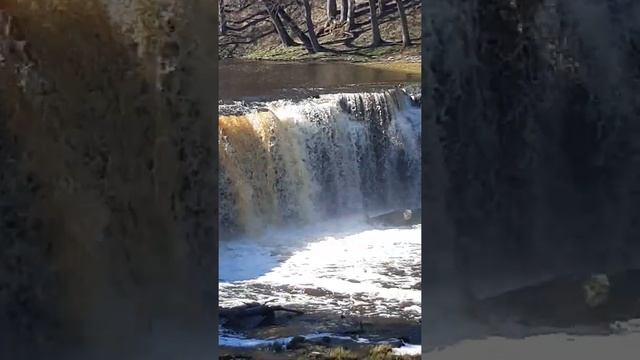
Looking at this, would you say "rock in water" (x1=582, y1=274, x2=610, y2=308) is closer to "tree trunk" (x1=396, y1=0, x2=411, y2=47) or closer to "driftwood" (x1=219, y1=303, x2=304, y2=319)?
"driftwood" (x1=219, y1=303, x2=304, y2=319)

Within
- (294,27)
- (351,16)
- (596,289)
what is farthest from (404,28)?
(596,289)

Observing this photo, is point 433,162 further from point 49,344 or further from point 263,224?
point 263,224

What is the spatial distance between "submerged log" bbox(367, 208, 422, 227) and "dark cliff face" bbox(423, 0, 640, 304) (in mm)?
12083

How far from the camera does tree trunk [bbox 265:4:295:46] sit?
2923cm

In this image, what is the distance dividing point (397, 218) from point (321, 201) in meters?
1.26

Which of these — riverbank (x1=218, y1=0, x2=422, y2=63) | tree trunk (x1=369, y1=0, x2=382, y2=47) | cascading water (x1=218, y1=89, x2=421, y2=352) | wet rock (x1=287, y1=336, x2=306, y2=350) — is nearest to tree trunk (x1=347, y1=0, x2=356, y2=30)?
riverbank (x1=218, y1=0, x2=422, y2=63)

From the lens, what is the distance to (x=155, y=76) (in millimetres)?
2652

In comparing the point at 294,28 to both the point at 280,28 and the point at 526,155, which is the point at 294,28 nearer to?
the point at 280,28

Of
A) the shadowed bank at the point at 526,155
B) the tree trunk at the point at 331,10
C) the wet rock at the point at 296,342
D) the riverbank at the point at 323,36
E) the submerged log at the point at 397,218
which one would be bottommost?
the wet rock at the point at 296,342

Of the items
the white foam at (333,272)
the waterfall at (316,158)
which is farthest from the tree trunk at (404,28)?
the white foam at (333,272)

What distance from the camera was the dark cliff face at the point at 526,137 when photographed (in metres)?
2.69

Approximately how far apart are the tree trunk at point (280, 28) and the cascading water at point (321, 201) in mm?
12724

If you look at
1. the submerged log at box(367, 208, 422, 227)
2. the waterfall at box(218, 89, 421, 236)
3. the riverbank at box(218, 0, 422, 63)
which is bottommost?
the submerged log at box(367, 208, 422, 227)

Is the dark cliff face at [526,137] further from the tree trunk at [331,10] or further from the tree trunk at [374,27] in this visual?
the tree trunk at [331,10]
